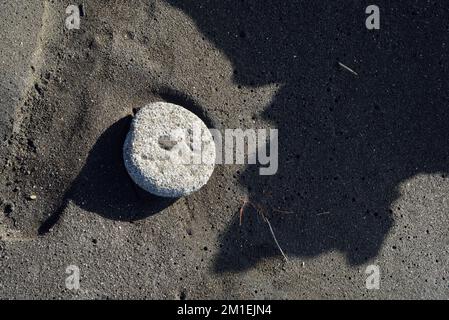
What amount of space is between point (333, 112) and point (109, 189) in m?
2.59

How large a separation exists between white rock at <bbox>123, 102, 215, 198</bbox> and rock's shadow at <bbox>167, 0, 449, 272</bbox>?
0.62 m

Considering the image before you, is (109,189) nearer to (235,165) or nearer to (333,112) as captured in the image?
(235,165)

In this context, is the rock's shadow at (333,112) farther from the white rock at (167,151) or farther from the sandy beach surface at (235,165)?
the white rock at (167,151)

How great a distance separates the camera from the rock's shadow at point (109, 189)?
5.43 meters

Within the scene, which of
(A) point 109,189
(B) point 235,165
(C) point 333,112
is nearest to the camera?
(A) point 109,189

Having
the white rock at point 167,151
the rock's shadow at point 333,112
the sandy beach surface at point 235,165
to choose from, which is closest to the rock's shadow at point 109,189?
the sandy beach surface at point 235,165

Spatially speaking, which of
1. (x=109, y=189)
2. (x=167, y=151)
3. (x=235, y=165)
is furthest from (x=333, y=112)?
(x=109, y=189)

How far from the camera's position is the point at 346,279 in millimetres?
5773

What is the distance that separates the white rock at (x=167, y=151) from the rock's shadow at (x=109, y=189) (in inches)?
7.8

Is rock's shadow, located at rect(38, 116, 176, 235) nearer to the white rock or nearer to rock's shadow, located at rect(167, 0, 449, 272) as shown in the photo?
the white rock

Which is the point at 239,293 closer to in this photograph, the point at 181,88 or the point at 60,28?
the point at 181,88

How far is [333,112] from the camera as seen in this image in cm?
588

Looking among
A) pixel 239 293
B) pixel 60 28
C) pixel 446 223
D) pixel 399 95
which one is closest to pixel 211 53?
pixel 60 28
